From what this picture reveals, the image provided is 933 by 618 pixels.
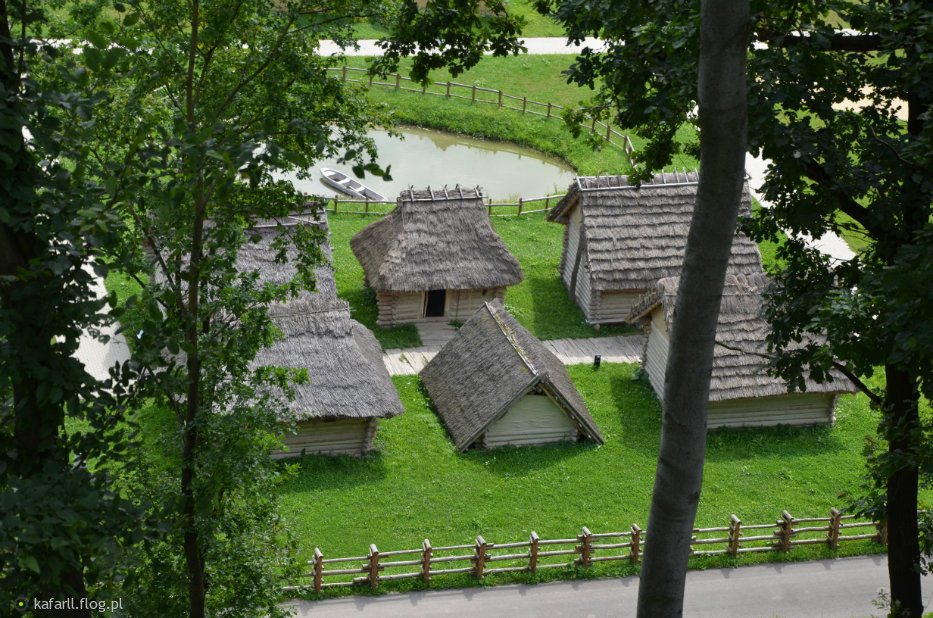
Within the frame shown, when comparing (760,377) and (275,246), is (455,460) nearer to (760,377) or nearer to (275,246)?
(760,377)

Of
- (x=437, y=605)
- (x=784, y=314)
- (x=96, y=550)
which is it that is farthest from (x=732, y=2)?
(x=437, y=605)

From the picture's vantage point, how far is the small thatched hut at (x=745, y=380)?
65.2ft

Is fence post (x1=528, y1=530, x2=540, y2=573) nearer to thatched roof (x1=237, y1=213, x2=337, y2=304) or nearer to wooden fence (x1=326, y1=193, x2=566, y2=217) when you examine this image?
thatched roof (x1=237, y1=213, x2=337, y2=304)

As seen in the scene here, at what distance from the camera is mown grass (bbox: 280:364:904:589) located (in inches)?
666

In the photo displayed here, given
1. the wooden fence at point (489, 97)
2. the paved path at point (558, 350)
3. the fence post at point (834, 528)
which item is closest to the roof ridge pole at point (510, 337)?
the paved path at point (558, 350)

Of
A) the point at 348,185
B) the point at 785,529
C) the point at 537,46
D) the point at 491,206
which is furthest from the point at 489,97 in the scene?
the point at 785,529

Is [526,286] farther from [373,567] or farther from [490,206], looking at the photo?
[373,567]

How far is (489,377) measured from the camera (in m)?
19.6

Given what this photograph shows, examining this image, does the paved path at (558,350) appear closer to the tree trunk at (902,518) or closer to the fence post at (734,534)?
the fence post at (734,534)

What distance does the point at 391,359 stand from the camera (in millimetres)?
22219

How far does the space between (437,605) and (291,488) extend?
12.4 feet

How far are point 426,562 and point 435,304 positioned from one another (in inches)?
368

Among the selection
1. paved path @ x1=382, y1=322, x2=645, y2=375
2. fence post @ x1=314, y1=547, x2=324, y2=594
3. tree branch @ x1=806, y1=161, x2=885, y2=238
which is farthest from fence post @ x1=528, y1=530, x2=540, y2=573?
tree branch @ x1=806, y1=161, x2=885, y2=238

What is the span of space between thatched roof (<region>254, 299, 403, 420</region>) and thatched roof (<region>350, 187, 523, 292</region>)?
3.22m
